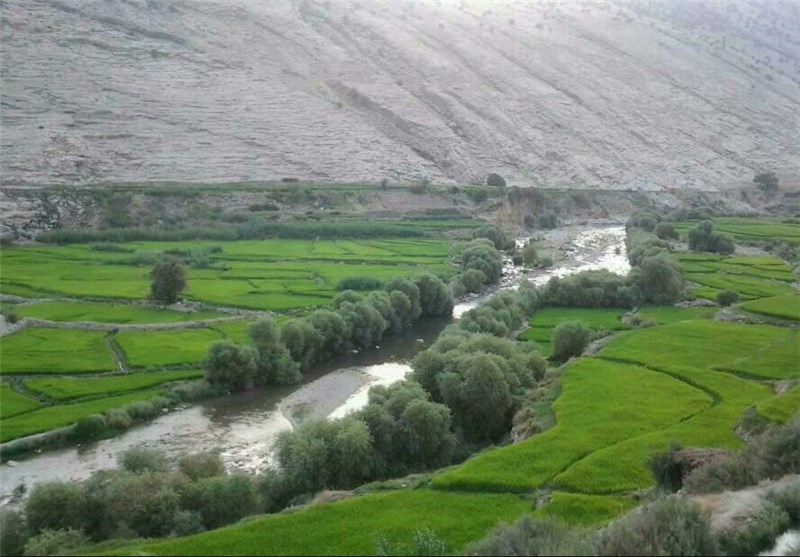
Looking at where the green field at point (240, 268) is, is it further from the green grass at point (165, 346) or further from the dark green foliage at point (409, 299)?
the dark green foliage at point (409, 299)

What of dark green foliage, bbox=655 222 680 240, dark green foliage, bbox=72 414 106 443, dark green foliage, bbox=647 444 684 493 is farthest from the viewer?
dark green foliage, bbox=655 222 680 240

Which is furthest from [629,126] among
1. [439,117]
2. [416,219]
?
[416,219]

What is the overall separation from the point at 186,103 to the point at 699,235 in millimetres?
82583

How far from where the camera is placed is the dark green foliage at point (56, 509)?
22.8 meters

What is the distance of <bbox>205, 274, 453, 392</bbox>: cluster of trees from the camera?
4231 cm

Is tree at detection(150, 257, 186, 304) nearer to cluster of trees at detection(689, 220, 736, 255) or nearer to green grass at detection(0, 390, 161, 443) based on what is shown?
green grass at detection(0, 390, 161, 443)

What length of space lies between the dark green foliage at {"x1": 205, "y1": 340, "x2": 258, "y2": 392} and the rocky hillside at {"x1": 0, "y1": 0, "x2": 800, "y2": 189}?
203 feet

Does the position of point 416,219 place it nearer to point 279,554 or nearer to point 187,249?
point 187,249

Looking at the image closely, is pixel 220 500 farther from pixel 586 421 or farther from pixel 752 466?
pixel 752 466

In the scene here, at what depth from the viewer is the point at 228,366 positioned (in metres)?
42.0

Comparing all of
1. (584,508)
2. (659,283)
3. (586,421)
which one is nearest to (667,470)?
(584,508)

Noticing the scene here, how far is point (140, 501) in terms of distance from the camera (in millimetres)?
22531

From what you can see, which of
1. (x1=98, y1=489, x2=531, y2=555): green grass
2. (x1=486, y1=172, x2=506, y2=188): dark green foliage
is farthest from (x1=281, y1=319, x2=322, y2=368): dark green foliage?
(x1=486, y1=172, x2=506, y2=188): dark green foliage

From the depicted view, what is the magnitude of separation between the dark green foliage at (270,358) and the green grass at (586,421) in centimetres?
1684
